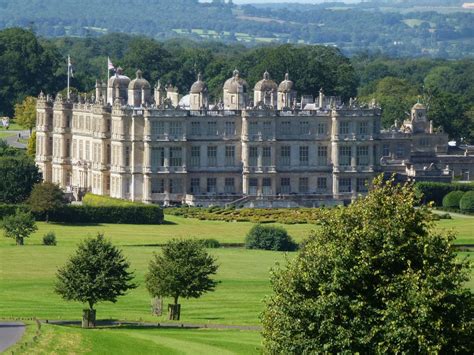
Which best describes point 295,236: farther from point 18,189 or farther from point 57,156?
point 57,156

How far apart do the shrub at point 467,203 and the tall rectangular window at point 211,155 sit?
15.2 m

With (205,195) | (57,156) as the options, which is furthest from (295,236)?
(57,156)

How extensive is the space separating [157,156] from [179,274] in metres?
47.6

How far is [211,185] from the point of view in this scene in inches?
5034

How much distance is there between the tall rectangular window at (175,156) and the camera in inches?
4978

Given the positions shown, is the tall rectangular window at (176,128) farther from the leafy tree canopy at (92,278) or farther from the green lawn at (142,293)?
the leafy tree canopy at (92,278)

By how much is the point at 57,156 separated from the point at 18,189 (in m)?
13.3

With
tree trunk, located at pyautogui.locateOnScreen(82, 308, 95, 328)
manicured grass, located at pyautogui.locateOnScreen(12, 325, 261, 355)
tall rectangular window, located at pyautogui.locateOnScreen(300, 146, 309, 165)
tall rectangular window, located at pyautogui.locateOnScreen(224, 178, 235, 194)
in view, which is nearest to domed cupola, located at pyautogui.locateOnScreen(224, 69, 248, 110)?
tall rectangular window, located at pyautogui.locateOnScreen(224, 178, 235, 194)

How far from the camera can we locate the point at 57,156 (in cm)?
13350

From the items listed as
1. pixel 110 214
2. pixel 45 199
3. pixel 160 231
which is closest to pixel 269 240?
pixel 160 231

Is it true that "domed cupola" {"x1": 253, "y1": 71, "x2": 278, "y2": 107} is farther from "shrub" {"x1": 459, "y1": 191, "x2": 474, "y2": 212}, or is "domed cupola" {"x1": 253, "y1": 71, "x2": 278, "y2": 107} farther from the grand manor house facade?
"shrub" {"x1": 459, "y1": 191, "x2": 474, "y2": 212}

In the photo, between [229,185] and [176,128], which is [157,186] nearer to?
[176,128]

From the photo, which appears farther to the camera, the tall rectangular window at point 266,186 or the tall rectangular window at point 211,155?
the tall rectangular window at point 266,186

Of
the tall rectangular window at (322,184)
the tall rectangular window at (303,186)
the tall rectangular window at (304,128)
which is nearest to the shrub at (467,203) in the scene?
the tall rectangular window at (322,184)
